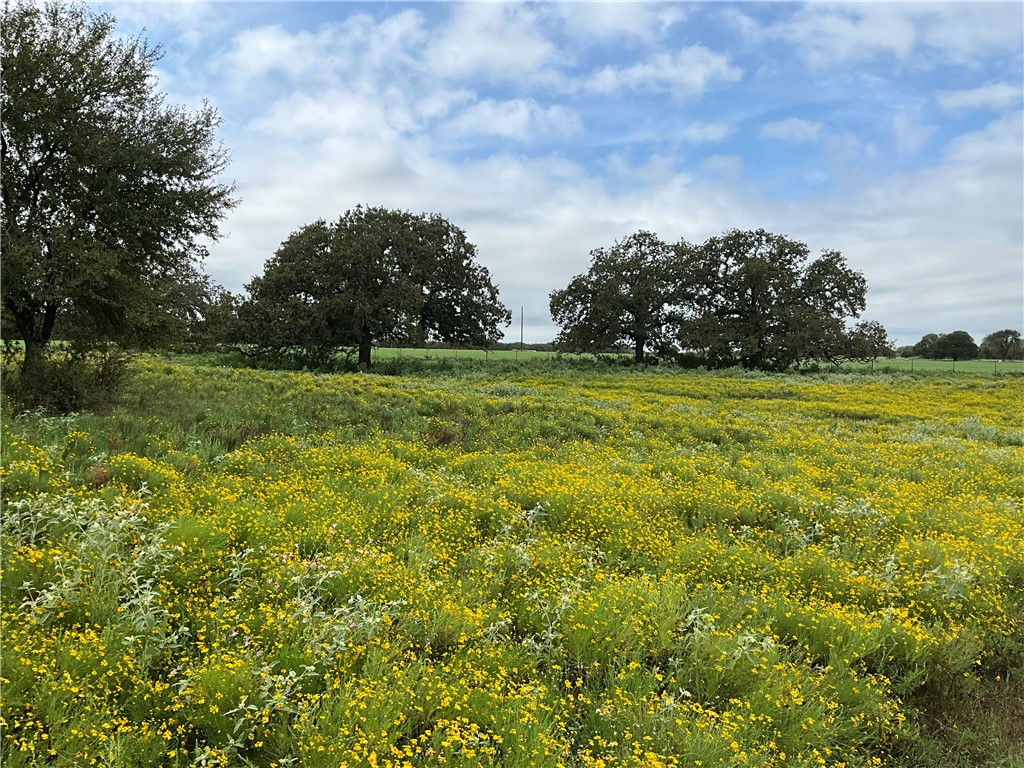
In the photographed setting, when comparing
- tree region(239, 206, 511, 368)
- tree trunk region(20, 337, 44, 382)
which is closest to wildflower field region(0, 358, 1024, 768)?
tree trunk region(20, 337, 44, 382)

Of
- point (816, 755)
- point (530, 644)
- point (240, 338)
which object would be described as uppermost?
point (240, 338)

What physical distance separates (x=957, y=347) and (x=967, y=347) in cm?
287

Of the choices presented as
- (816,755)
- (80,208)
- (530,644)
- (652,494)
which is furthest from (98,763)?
(80,208)

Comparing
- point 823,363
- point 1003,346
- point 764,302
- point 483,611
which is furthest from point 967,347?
point 483,611

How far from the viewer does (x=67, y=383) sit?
1120 cm

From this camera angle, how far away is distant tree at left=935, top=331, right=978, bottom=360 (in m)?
109

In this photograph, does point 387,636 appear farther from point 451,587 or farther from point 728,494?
point 728,494

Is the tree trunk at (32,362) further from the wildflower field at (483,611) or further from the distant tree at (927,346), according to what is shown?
the distant tree at (927,346)

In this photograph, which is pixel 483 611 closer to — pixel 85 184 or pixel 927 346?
pixel 85 184

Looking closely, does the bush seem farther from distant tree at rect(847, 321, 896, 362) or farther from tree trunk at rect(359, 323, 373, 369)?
distant tree at rect(847, 321, 896, 362)

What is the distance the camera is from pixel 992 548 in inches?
267

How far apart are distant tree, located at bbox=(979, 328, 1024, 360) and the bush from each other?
147 m

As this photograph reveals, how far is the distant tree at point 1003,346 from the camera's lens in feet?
367

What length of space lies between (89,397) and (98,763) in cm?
1085
